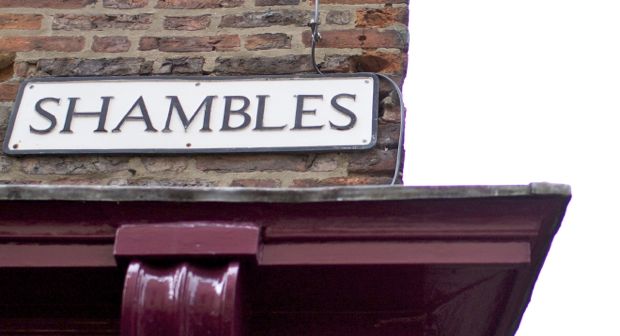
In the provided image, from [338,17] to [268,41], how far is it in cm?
22

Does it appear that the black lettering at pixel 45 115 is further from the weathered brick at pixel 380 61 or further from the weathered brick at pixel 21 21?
the weathered brick at pixel 380 61

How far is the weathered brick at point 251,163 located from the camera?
3.15 meters

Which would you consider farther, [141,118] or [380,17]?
[380,17]

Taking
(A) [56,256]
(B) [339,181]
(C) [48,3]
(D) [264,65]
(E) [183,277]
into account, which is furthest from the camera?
(C) [48,3]

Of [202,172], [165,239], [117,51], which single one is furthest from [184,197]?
[117,51]

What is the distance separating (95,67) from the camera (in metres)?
3.42

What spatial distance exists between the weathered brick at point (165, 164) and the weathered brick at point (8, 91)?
46 cm

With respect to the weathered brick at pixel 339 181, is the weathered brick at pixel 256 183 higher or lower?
lower

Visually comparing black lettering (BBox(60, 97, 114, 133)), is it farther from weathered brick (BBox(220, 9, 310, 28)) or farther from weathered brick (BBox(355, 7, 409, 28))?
weathered brick (BBox(355, 7, 409, 28))

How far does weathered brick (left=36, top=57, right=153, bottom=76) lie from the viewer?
134 inches

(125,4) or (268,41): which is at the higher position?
(125,4)

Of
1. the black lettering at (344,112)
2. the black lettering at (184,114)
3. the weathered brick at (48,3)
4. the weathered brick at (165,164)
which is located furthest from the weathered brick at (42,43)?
the black lettering at (344,112)

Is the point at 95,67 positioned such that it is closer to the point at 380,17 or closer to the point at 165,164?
the point at 165,164

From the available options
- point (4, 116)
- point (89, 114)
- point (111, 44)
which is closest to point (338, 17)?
point (111, 44)
